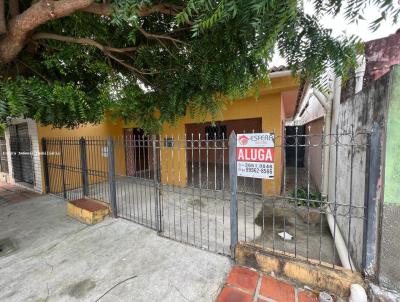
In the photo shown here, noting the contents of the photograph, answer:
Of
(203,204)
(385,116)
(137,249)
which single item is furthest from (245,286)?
(203,204)

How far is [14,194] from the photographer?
650cm

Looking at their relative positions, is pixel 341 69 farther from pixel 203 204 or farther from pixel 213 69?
pixel 203 204

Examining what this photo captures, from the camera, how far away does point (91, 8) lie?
182 cm

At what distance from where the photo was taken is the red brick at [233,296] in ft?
6.81

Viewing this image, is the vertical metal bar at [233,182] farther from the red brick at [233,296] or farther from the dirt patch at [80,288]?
the dirt patch at [80,288]

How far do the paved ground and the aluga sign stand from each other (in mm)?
1256

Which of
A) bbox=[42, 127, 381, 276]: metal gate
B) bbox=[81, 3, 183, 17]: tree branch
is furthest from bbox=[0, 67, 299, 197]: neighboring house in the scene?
bbox=[81, 3, 183, 17]: tree branch

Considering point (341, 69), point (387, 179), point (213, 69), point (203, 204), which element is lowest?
point (203, 204)

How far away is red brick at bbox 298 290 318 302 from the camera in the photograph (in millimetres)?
2014

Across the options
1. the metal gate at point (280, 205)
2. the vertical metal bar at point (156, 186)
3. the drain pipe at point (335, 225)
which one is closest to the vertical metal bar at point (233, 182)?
the metal gate at point (280, 205)

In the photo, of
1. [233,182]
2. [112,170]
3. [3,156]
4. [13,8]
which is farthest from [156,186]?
[3,156]

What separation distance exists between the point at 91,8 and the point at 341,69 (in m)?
2.24

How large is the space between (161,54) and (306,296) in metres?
3.33

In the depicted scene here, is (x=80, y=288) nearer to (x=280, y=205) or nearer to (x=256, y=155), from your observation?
(x=256, y=155)
